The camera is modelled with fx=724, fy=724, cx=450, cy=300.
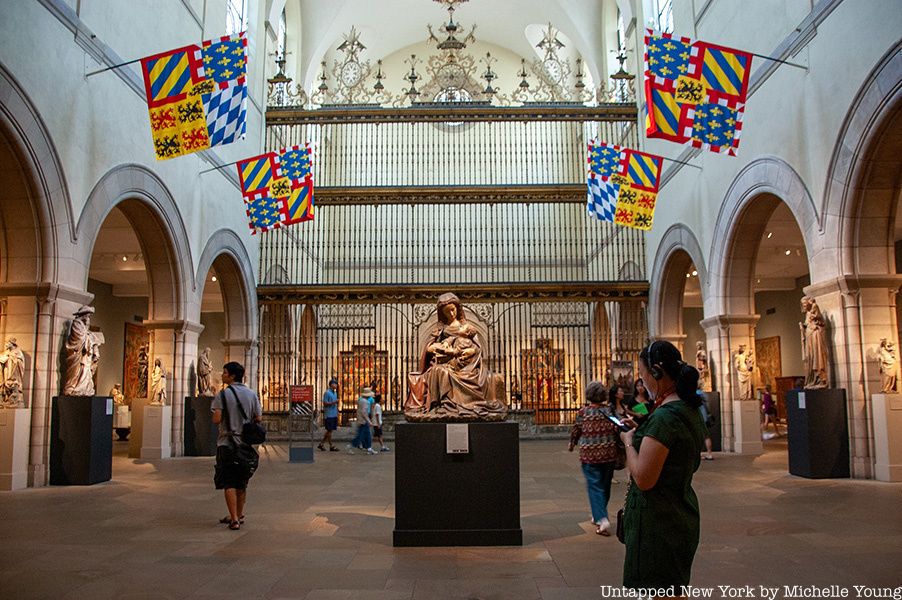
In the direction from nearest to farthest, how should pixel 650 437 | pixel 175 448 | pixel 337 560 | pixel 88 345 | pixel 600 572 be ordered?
pixel 650 437 < pixel 600 572 < pixel 337 560 < pixel 88 345 < pixel 175 448

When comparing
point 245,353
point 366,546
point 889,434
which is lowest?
point 366,546

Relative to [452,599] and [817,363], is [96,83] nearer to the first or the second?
[452,599]

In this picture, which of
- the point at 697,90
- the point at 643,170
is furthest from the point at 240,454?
the point at 643,170

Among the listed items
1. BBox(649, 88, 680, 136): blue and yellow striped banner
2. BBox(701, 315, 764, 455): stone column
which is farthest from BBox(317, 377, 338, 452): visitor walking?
BBox(649, 88, 680, 136): blue and yellow striped banner

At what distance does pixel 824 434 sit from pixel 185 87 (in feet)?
33.0

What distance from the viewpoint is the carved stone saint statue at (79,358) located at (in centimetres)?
993

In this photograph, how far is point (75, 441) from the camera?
9727 millimetres

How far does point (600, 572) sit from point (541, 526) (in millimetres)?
1732

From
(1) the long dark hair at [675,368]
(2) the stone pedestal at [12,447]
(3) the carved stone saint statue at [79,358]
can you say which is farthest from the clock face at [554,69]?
(1) the long dark hair at [675,368]

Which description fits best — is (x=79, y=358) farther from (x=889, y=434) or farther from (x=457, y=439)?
(x=889, y=434)

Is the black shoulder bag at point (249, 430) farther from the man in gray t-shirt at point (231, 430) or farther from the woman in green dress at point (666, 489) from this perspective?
the woman in green dress at point (666, 489)

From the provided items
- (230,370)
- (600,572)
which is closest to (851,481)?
(600,572)

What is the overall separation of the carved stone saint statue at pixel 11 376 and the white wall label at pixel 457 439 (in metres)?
6.45

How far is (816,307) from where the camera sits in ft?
34.0
